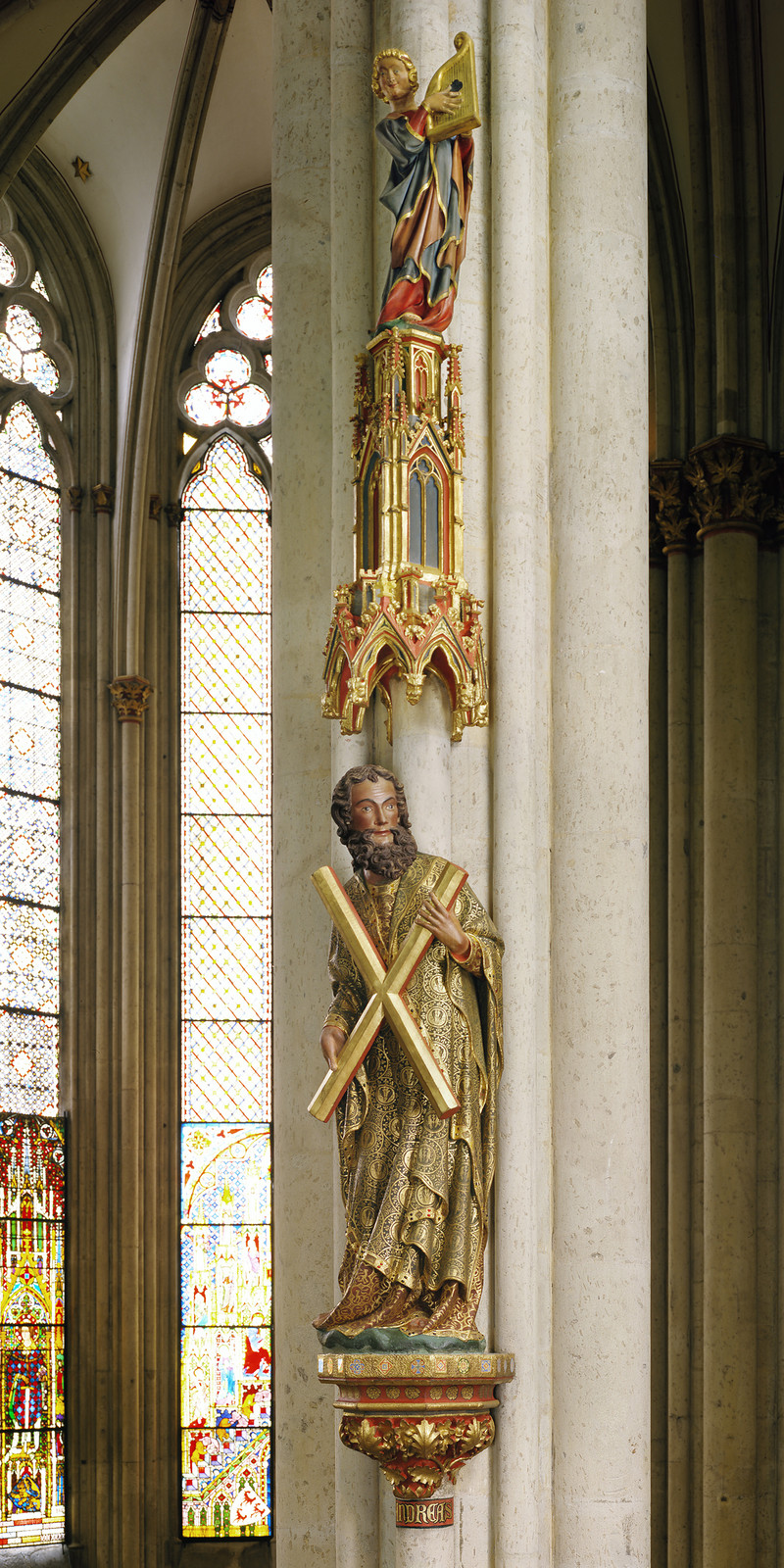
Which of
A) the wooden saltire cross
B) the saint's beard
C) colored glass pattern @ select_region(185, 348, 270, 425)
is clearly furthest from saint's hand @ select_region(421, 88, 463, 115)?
colored glass pattern @ select_region(185, 348, 270, 425)

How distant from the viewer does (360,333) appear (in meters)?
7.55

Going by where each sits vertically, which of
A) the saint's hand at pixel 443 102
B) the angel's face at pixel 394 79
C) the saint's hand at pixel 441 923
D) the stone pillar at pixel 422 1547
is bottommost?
the stone pillar at pixel 422 1547

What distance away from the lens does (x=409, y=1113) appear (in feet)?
21.1

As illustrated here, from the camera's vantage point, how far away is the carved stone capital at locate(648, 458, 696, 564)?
12.7 metres

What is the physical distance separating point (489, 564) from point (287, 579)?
1.27m

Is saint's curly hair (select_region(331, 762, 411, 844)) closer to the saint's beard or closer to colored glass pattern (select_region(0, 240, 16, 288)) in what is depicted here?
the saint's beard

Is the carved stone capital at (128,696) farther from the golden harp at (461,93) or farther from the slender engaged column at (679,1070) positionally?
the golden harp at (461,93)

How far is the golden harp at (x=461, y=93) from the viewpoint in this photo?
6656 millimetres

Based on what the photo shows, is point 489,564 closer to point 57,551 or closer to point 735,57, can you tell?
point 735,57

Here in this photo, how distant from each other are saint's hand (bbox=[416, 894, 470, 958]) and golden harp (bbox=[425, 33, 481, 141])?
2.25 metres

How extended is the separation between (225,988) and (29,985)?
5.23ft

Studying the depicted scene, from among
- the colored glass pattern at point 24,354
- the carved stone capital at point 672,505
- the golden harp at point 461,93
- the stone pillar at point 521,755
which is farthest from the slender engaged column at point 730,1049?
the colored glass pattern at point 24,354

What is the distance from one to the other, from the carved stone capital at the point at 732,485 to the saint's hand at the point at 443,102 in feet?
20.0

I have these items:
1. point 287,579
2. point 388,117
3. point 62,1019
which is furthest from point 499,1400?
point 62,1019
